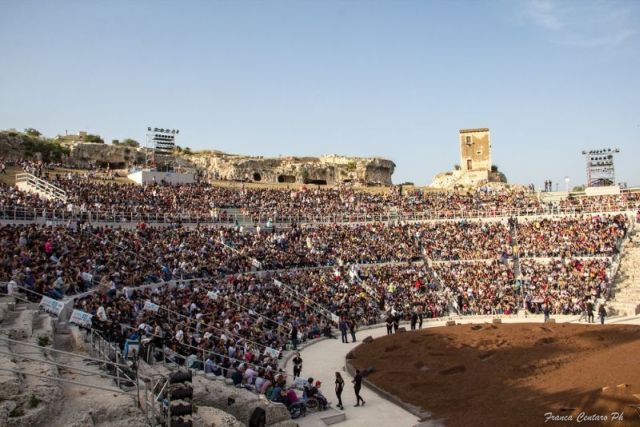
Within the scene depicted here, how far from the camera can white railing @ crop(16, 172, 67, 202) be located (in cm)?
3741

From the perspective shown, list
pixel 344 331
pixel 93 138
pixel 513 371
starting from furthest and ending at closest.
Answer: pixel 93 138 → pixel 344 331 → pixel 513 371

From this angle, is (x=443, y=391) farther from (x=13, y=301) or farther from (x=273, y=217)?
(x=273, y=217)

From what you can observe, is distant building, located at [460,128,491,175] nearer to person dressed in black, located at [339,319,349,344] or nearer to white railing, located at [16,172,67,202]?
person dressed in black, located at [339,319,349,344]

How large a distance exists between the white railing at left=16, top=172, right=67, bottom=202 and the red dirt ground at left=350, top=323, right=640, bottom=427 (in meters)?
24.0

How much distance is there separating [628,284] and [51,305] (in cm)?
3339

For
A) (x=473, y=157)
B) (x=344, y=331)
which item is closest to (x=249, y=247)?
(x=344, y=331)

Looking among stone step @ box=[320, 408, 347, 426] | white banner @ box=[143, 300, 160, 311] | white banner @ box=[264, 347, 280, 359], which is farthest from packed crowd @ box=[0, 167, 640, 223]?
stone step @ box=[320, 408, 347, 426]

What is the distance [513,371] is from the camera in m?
19.7

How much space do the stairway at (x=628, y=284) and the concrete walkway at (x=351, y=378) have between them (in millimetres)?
1128

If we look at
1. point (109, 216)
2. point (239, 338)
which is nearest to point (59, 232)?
point (109, 216)

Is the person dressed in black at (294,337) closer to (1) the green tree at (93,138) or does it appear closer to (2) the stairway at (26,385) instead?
(2) the stairway at (26,385)

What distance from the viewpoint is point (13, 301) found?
59.2ft

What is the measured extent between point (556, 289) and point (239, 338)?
877 inches

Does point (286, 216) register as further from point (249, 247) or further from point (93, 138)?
point (93, 138)
